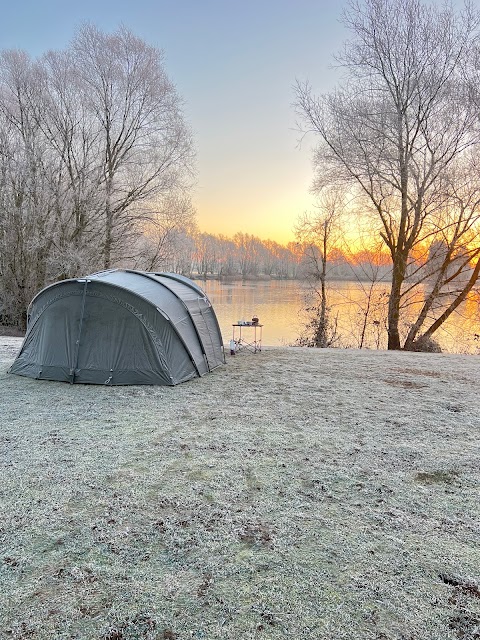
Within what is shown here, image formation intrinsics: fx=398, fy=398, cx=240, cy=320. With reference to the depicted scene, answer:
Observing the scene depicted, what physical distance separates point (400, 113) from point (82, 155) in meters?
11.0

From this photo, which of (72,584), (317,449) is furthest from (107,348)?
(72,584)

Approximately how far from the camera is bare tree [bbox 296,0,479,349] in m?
10.7

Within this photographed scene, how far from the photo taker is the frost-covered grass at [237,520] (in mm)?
1932

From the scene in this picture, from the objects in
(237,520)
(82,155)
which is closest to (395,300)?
(237,520)

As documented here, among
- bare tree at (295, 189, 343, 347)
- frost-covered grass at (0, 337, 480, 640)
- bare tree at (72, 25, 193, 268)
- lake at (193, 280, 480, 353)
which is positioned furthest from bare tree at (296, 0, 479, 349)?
frost-covered grass at (0, 337, 480, 640)

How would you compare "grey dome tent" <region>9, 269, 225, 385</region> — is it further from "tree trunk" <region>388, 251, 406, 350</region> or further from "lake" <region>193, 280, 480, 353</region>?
"tree trunk" <region>388, 251, 406, 350</region>

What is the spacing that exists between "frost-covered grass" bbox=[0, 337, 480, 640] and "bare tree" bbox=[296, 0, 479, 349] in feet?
26.3

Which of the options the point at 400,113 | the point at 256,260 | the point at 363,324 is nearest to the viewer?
the point at 400,113

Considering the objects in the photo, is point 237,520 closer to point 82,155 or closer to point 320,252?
point 320,252

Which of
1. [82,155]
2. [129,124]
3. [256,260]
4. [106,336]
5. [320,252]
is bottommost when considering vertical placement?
[106,336]

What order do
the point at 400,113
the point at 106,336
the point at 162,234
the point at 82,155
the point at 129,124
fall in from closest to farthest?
the point at 106,336, the point at 400,113, the point at 82,155, the point at 129,124, the point at 162,234

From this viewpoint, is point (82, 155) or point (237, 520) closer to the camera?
point (237, 520)

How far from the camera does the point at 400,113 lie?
431 inches

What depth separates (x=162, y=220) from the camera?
1589 centimetres
